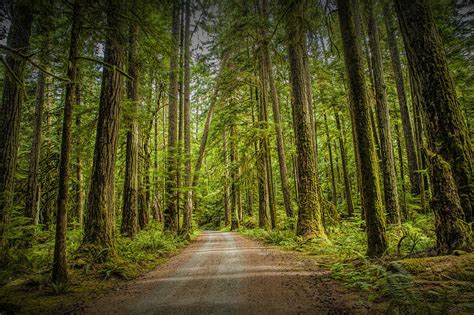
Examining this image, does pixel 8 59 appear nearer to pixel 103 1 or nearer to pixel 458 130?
pixel 103 1

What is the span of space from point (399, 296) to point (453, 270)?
1.24m

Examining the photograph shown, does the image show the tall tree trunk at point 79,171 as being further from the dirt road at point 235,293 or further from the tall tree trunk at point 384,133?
the tall tree trunk at point 384,133

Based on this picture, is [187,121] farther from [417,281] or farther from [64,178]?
[417,281]

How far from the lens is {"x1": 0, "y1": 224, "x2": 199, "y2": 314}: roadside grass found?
13.1ft

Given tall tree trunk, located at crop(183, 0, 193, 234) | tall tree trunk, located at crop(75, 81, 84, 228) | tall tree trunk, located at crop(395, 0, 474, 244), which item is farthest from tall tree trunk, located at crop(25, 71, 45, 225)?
tall tree trunk, located at crop(395, 0, 474, 244)

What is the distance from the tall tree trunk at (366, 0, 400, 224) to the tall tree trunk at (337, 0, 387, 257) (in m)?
3.19

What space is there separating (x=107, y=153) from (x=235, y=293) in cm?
522

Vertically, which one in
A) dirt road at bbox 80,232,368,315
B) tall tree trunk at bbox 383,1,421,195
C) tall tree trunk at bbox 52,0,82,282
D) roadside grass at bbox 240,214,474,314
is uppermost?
tall tree trunk at bbox 383,1,421,195

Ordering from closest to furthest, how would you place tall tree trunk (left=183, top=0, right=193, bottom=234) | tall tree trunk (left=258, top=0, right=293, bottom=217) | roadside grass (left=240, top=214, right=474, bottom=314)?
roadside grass (left=240, top=214, right=474, bottom=314) → tall tree trunk (left=258, top=0, right=293, bottom=217) → tall tree trunk (left=183, top=0, right=193, bottom=234)

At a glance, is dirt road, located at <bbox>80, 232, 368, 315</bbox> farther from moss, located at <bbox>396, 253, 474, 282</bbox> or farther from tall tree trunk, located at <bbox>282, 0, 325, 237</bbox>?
tall tree trunk, located at <bbox>282, 0, 325, 237</bbox>

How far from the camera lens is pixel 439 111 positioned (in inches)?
176

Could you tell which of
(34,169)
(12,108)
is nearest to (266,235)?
(34,169)

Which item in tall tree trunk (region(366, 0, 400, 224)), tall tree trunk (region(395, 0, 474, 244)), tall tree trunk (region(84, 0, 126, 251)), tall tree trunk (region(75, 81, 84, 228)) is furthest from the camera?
tall tree trunk (region(75, 81, 84, 228))

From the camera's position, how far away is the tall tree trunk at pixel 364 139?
5781 millimetres
